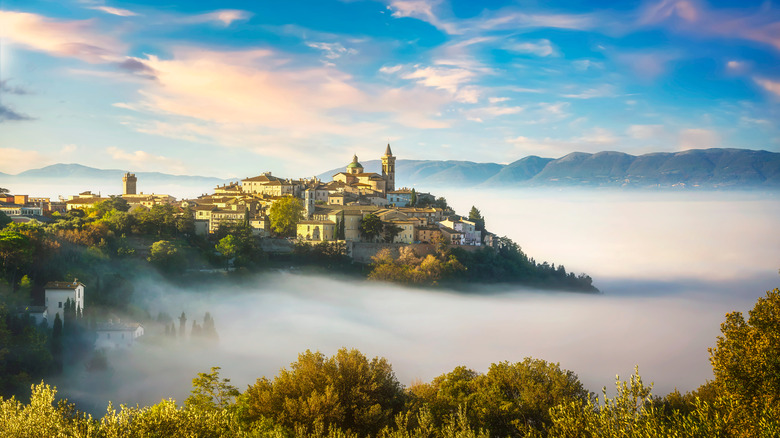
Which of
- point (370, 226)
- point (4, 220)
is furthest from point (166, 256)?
point (370, 226)

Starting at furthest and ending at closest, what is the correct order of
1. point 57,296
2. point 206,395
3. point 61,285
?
point 61,285 < point 57,296 < point 206,395

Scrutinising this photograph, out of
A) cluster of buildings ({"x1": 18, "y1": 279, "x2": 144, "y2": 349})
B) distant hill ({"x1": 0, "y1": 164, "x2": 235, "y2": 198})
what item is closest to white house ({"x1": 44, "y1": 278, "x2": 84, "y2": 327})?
cluster of buildings ({"x1": 18, "y1": 279, "x2": 144, "y2": 349})

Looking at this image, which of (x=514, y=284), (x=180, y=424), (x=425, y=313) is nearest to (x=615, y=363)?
(x=514, y=284)

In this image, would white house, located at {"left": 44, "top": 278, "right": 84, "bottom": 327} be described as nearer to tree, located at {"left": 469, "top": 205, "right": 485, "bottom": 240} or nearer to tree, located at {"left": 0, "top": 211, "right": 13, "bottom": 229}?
tree, located at {"left": 0, "top": 211, "right": 13, "bottom": 229}

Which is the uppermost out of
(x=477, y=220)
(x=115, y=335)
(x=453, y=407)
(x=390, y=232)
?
(x=477, y=220)

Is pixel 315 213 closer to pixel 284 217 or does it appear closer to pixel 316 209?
pixel 316 209

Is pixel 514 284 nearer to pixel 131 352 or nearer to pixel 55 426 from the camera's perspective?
pixel 131 352

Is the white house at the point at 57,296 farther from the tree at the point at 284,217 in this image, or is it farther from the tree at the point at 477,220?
the tree at the point at 477,220
